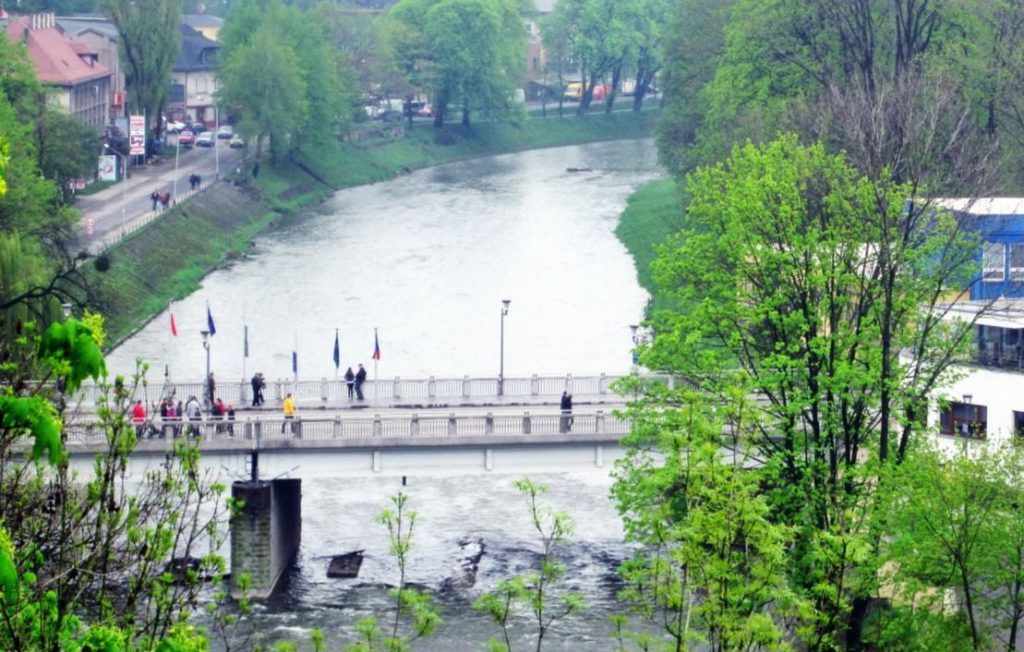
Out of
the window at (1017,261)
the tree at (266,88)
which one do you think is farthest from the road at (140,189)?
the window at (1017,261)

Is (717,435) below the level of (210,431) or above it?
above

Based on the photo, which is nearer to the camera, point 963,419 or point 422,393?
point 963,419

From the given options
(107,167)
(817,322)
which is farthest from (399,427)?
(107,167)

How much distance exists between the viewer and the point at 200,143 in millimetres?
117625

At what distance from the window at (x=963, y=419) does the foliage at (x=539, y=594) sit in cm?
770

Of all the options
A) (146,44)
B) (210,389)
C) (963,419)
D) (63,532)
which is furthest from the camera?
(146,44)

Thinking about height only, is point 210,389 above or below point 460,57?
below

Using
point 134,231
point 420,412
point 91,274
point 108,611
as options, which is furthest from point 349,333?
point 108,611

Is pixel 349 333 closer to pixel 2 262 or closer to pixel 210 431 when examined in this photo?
pixel 2 262

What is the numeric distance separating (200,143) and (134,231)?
113ft

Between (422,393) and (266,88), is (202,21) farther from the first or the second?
(422,393)

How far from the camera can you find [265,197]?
344 ft

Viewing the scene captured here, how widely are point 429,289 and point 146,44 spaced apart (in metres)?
32.2

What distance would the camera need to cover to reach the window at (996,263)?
1863 inches
